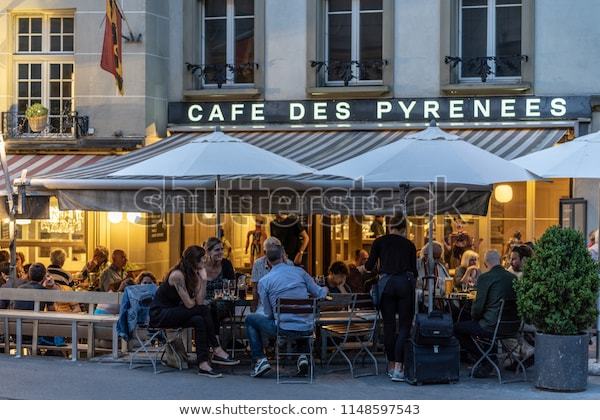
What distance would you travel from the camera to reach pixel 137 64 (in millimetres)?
17984

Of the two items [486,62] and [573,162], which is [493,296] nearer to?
[573,162]

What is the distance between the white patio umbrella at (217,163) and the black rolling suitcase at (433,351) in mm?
2684

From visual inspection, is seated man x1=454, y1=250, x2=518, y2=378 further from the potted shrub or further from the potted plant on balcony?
the potted plant on balcony

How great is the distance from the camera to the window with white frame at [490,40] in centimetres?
1722

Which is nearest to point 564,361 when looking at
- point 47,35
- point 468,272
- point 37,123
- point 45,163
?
point 468,272

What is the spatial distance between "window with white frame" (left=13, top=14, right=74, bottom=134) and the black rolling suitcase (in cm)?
931

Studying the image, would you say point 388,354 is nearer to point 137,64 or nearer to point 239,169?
point 239,169

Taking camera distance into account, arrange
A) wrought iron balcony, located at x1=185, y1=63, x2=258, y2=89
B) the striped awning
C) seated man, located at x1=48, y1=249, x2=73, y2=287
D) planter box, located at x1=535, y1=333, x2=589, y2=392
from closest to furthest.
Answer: planter box, located at x1=535, y1=333, x2=589, y2=392 < seated man, located at x1=48, y1=249, x2=73, y2=287 < the striped awning < wrought iron balcony, located at x1=185, y1=63, x2=258, y2=89

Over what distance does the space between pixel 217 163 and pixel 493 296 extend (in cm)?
342

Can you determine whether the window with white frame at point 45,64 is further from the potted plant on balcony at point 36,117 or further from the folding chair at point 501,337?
the folding chair at point 501,337

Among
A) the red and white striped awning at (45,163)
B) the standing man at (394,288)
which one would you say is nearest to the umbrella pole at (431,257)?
the standing man at (394,288)

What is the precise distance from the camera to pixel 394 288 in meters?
11.6

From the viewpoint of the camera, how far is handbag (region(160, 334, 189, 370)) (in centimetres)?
1216

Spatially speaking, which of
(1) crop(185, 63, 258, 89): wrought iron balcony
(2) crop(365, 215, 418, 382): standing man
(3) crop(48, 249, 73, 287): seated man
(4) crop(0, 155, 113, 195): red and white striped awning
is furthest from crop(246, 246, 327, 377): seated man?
(1) crop(185, 63, 258, 89): wrought iron balcony
